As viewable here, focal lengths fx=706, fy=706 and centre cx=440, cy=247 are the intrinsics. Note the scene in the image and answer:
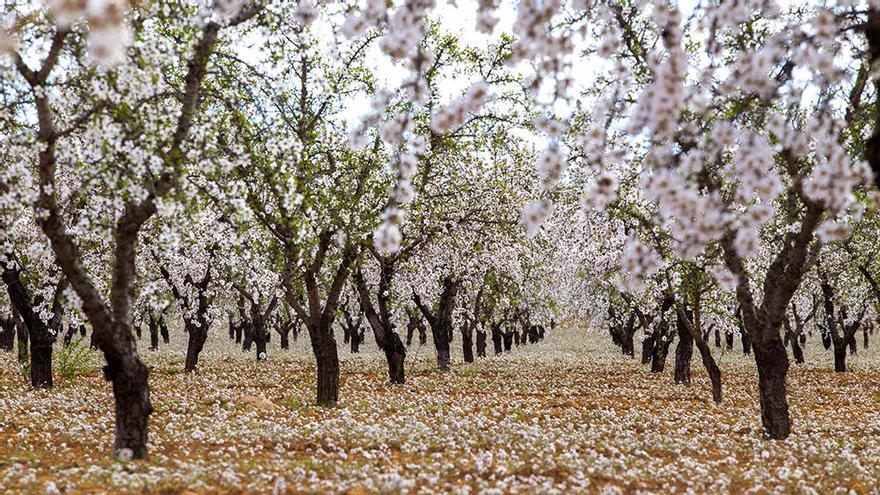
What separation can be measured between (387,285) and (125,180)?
57.1 feet

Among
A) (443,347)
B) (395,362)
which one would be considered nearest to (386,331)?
(395,362)

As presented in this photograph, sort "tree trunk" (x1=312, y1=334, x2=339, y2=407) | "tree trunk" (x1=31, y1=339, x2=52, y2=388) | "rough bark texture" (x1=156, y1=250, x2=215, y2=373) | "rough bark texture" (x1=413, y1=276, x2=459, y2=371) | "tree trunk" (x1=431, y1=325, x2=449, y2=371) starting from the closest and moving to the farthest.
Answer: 1. "tree trunk" (x1=312, y1=334, x2=339, y2=407)
2. "tree trunk" (x1=31, y1=339, x2=52, y2=388)
3. "rough bark texture" (x1=156, y1=250, x2=215, y2=373)
4. "rough bark texture" (x1=413, y1=276, x2=459, y2=371)
5. "tree trunk" (x1=431, y1=325, x2=449, y2=371)

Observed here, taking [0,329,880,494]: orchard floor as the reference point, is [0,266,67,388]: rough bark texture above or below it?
above

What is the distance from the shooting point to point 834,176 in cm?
778

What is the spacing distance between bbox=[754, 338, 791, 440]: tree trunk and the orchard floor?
39cm

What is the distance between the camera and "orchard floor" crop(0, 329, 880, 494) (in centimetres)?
1042

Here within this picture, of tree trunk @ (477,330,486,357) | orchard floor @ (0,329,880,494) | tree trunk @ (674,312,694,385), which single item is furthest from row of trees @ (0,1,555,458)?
tree trunk @ (477,330,486,357)

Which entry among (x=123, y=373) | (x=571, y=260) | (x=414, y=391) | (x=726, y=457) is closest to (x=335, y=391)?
(x=414, y=391)

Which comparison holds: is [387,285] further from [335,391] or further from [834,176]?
[834,176]

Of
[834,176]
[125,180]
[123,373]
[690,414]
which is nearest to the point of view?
[834,176]

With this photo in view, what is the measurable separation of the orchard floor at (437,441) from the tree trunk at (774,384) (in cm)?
39

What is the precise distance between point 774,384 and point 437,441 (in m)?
7.73

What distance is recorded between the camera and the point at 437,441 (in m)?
14.3

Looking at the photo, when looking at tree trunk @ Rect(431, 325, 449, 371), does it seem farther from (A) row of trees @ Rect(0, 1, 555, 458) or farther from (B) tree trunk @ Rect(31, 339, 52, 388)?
(B) tree trunk @ Rect(31, 339, 52, 388)
